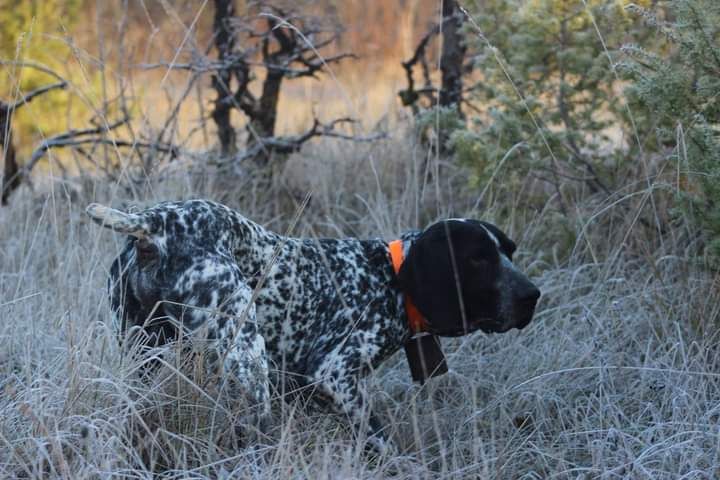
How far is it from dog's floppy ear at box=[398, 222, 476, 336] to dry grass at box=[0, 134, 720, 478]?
0.26 meters

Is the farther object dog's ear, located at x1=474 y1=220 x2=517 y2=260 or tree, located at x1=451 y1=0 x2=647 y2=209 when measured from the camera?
tree, located at x1=451 y1=0 x2=647 y2=209

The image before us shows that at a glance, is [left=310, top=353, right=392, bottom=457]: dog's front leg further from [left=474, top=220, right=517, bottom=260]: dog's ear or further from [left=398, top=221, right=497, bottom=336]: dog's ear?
[left=474, top=220, right=517, bottom=260]: dog's ear

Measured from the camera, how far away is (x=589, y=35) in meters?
4.72

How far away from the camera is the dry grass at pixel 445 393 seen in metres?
2.69

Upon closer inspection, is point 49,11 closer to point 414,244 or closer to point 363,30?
point 363,30

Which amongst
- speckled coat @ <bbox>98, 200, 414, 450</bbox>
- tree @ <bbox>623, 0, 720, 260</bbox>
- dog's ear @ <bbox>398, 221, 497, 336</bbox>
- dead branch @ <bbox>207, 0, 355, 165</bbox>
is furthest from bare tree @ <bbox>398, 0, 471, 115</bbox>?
dog's ear @ <bbox>398, 221, 497, 336</bbox>

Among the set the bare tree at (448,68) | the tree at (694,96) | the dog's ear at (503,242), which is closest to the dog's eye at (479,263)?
the dog's ear at (503,242)

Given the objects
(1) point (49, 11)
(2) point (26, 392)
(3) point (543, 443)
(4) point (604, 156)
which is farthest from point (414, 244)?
(1) point (49, 11)

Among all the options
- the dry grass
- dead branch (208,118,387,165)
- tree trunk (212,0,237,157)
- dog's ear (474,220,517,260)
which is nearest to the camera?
the dry grass

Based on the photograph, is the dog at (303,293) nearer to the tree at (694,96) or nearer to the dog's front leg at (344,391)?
the dog's front leg at (344,391)

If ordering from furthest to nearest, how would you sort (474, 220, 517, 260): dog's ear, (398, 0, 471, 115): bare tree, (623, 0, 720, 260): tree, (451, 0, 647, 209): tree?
(398, 0, 471, 115): bare tree, (451, 0, 647, 209): tree, (623, 0, 720, 260): tree, (474, 220, 517, 260): dog's ear

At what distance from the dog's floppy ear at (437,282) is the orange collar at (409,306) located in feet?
0.23

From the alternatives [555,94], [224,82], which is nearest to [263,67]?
[224,82]

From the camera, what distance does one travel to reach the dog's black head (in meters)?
3.14
